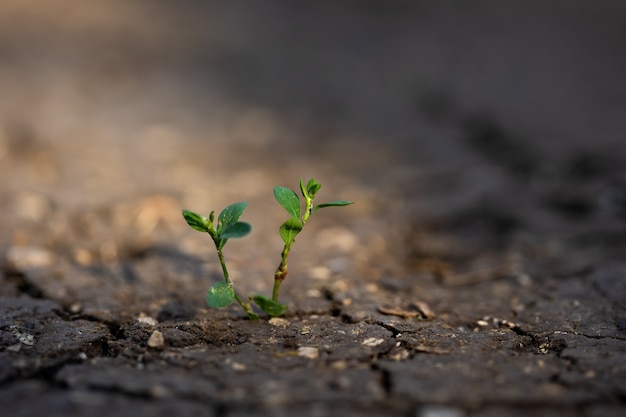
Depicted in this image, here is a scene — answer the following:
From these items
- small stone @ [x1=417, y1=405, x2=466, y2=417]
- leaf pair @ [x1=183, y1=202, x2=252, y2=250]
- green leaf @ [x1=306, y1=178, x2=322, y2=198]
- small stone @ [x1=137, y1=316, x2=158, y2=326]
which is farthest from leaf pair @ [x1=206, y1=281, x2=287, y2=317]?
small stone @ [x1=417, y1=405, x2=466, y2=417]

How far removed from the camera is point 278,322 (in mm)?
1734

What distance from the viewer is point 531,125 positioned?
3.85 metres

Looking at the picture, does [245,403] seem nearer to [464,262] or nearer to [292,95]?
[464,262]

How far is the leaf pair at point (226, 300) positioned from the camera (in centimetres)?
159

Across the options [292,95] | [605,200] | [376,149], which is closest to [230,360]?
[605,200]

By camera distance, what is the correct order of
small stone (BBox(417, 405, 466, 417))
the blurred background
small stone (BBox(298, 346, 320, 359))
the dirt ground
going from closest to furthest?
1. small stone (BBox(417, 405, 466, 417))
2. the dirt ground
3. small stone (BBox(298, 346, 320, 359))
4. the blurred background

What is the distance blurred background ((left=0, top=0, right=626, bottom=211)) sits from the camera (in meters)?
3.34

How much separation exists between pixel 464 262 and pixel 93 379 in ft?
5.26

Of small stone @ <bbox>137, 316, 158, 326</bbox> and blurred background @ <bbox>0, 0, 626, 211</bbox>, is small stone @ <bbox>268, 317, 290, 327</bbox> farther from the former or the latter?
blurred background @ <bbox>0, 0, 626, 211</bbox>

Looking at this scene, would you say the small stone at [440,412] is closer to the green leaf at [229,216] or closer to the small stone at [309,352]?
the small stone at [309,352]

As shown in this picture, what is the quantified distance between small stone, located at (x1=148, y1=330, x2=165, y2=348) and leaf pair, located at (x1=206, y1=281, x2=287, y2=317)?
16 cm

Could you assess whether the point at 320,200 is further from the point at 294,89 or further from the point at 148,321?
the point at 294,89

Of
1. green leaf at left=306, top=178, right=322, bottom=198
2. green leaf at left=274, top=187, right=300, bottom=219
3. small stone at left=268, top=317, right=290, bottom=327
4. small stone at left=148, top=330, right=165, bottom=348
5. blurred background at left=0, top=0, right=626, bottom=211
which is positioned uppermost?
blurred background at left=0, top=0, right=626, bottom=211

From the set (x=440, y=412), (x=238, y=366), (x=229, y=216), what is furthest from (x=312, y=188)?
(x=440, y=412)
